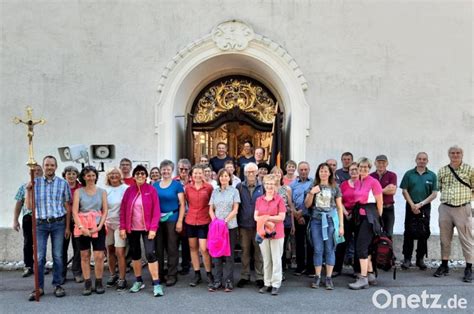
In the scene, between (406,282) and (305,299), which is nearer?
(305,299)

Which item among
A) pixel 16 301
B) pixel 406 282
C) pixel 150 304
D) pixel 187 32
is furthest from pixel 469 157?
pixel 16 301

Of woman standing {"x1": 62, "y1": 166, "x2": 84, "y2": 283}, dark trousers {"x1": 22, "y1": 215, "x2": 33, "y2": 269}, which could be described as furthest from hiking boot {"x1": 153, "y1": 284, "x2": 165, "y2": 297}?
dark trousers {"x1": 22, "y1": 215, "x2": 33, "y2": 269}

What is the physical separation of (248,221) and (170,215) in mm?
1054

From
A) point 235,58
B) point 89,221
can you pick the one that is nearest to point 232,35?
point 235,58

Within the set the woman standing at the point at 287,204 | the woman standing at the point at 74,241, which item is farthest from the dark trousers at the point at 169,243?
the woman standing at the point at 287,204

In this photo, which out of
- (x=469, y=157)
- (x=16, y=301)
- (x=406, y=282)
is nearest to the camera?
(x=16, y=301)

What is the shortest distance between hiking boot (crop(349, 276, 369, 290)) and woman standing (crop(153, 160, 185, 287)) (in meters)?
2.37

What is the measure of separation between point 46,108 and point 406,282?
6818mm

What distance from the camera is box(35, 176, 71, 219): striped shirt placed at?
518 cm

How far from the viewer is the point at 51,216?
518cm

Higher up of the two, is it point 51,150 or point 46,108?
point 46,108

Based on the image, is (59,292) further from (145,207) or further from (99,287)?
(145,207)

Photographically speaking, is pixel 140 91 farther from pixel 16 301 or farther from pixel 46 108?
pixel 16 301

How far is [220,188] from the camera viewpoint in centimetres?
539
